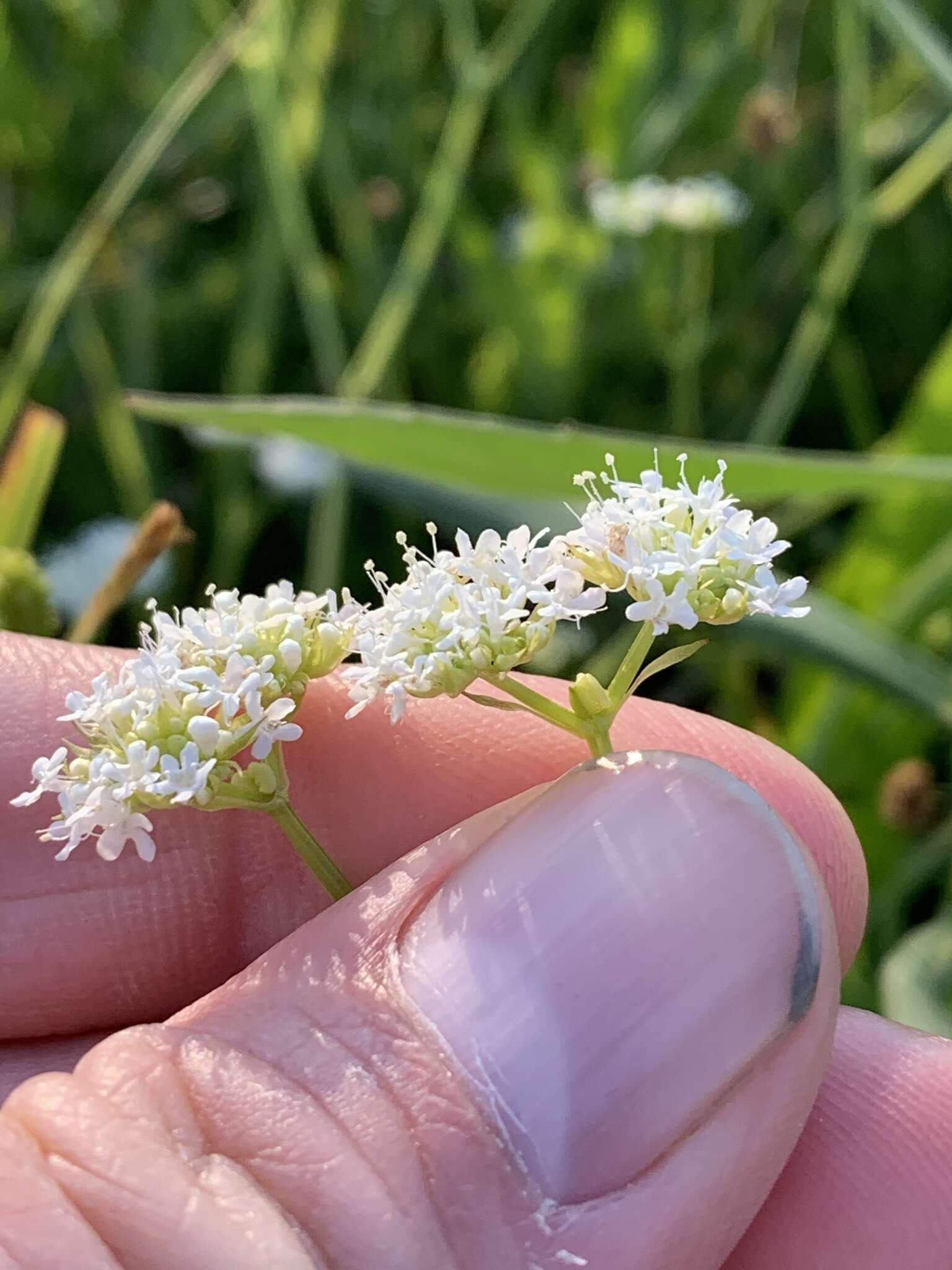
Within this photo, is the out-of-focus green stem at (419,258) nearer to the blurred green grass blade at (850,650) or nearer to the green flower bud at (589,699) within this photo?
the blurred green grass blade at (850,650)

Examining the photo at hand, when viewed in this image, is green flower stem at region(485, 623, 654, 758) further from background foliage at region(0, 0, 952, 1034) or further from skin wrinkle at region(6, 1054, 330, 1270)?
background foliage at region(0, 0, 952, 1034)

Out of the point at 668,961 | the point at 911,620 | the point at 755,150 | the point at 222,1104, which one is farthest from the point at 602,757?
the point at 755,150

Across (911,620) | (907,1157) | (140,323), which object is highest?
(140,323)

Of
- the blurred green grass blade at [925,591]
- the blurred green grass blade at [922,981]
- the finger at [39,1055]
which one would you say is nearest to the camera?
the finger at [39,1055]

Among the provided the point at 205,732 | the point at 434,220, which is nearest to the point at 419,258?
the point at 434,220

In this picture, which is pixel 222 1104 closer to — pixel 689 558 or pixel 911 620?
pixel 689 558

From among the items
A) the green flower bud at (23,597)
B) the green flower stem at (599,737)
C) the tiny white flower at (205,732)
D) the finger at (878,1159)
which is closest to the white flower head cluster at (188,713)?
the tiny white flower at (205,732)

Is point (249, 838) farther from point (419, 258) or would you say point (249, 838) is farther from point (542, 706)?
point (419, 258)
